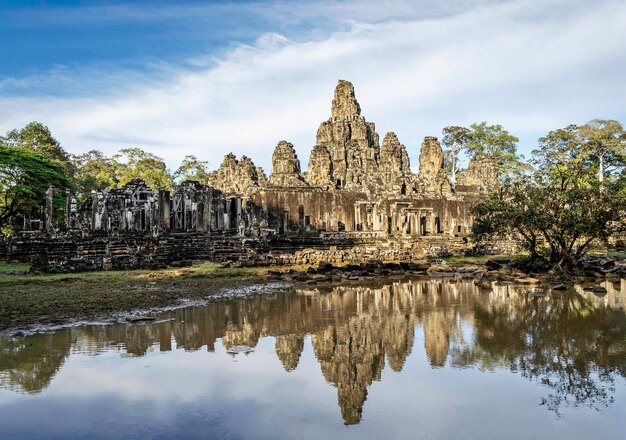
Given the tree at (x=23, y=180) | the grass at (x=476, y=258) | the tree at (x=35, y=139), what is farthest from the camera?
the tree at (x=35, y=139)

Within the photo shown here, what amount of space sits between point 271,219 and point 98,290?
18.9m

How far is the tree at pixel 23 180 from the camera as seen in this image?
2822 centimetres

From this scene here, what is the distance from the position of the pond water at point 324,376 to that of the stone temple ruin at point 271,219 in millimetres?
11735

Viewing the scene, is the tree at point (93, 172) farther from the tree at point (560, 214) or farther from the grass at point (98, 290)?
the tree at point (560, 214)

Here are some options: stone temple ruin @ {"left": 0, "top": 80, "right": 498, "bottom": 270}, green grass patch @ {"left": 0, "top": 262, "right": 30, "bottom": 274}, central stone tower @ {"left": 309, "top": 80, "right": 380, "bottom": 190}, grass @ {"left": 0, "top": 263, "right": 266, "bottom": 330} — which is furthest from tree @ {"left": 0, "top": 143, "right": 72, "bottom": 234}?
central stone tower @ {"left": 309, "top": 80, "right": 380, "bottom": 190}

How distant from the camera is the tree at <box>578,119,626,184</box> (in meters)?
44.6

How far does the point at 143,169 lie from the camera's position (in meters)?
48.1

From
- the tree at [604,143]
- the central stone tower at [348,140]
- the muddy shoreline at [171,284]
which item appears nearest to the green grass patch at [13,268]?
the muddy shoreline at [171,284]

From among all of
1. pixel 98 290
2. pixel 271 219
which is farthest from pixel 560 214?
pixel 271 219

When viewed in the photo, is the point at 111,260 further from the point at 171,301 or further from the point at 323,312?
the point at 323,312

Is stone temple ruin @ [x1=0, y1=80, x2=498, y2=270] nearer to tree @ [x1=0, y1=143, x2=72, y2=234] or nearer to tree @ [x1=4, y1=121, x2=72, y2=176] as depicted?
tree @ [x1=0, y1=143, x2=72, y2=234]

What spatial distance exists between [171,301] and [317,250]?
506 inches

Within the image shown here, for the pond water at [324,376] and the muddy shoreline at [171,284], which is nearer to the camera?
the pond water at [324,376]

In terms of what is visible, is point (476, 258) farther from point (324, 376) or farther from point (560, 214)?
point (324, 376)
